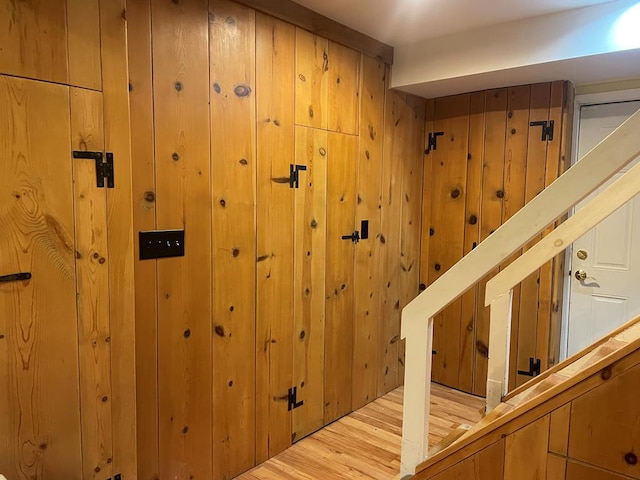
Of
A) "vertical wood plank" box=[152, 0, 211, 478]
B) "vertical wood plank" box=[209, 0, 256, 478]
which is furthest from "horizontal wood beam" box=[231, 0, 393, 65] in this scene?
"vertical wood plank" box=[152, 0, 211, 478]

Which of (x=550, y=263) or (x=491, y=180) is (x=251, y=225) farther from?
(x=550, y=263)

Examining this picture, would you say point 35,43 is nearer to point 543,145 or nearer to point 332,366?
point 332,366

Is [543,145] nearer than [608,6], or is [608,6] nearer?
[608,6]

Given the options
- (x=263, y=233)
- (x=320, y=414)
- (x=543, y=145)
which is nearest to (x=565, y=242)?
(x=263, y=233)

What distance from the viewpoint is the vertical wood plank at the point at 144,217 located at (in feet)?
5.81

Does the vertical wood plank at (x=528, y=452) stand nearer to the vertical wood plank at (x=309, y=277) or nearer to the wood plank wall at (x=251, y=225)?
the wood plank wall at (x=251, y=225)

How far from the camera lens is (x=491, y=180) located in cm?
323

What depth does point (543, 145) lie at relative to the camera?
2.99 m

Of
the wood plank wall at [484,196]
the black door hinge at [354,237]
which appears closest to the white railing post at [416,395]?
the black door hinge at [354,237]

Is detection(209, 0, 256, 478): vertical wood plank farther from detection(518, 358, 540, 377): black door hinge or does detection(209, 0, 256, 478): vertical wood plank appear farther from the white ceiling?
detection(518, 358, 540, 377): black door hinge

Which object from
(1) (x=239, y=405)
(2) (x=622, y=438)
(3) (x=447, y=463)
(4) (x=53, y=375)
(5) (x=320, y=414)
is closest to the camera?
(2) (x=622, y=438)

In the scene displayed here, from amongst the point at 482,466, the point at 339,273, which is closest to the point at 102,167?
the point at 482,466

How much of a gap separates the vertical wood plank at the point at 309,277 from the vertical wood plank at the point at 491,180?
1.34 m

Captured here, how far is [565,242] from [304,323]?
4.97 ft
